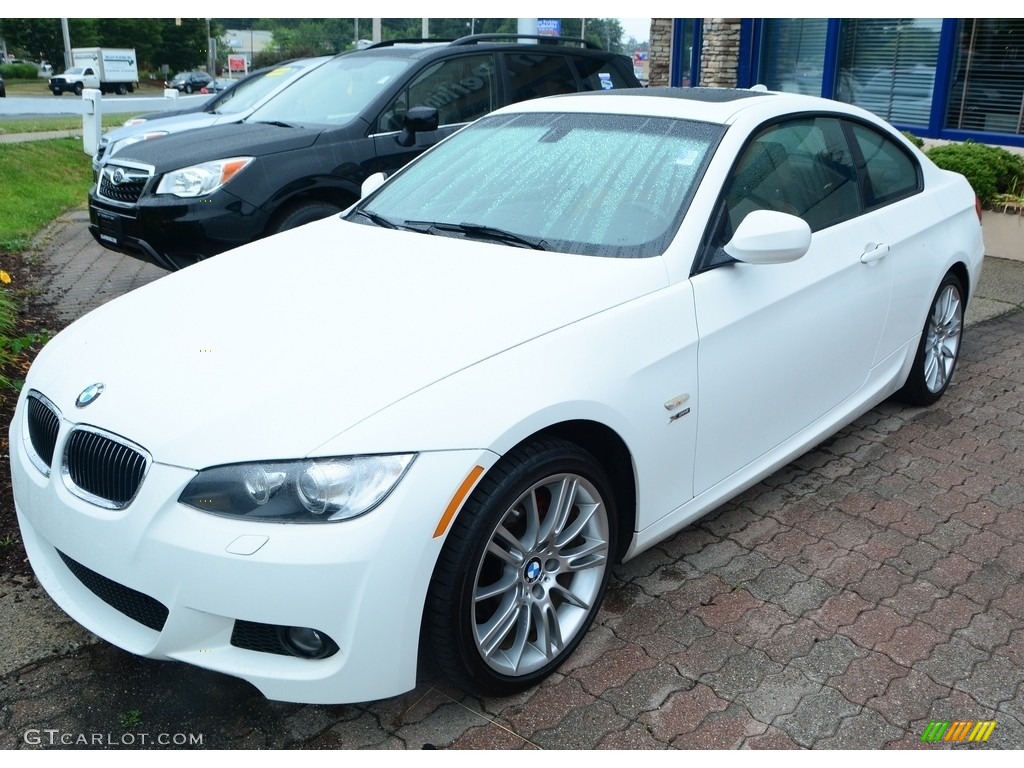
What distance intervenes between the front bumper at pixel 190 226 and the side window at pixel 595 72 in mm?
3193

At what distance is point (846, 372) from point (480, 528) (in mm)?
2116

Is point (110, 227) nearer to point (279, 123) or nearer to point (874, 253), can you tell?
point (279, 123)

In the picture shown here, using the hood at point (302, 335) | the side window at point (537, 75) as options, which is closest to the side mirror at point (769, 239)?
the hood at point (302, 335)

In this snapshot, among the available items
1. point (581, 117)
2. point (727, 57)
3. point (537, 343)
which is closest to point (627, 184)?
point (581, 117)

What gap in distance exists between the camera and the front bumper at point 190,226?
19.7ft

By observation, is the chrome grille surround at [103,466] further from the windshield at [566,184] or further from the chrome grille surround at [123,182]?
the chrome grille surround at [123,182]

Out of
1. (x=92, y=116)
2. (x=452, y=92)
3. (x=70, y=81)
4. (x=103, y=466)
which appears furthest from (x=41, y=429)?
(x=70, y=81)

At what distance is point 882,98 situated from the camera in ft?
39.3

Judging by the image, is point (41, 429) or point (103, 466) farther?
point (41, 429)

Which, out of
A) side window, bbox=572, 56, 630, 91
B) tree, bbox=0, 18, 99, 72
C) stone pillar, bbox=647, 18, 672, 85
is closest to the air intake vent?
side window, bbox=572, 56, 630, 91

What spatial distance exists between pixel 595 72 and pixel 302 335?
5886mm

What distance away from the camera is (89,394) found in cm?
262

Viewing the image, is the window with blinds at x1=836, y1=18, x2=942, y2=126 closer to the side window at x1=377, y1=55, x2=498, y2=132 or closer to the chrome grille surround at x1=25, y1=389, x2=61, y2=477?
the side window at x1=377, y1=55, x2=498, y2=132

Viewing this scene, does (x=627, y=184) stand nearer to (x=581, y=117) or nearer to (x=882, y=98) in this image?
(x=581, y=117)
